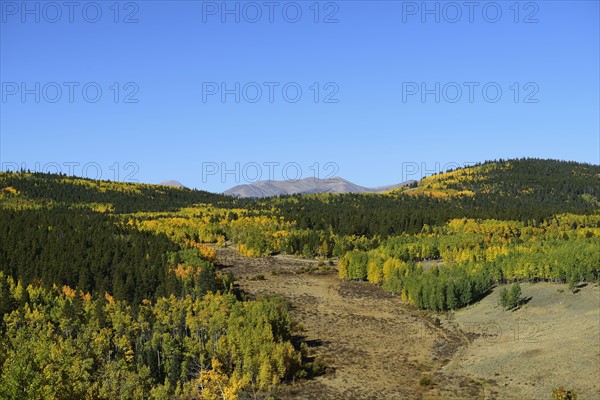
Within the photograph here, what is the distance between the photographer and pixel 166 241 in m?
181

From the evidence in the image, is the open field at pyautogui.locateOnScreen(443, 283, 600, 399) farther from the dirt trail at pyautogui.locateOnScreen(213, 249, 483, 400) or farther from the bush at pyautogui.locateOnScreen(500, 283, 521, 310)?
the dirt trail at pyautogui.locateOnScreen(213, 249, 483, 400)

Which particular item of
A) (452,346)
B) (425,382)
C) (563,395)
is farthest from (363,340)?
(563,395)

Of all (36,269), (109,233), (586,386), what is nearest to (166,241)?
(109,233)

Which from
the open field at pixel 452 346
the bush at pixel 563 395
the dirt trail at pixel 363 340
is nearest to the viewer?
the bush at pixel 563 395

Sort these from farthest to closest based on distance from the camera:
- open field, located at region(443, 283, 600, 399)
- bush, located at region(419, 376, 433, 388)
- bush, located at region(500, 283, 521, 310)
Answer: bush, located at region(500, 283, 521, 310), bush, located at region(419, 376, 433, 388), open field, located at region(443, 283, 600, 399)

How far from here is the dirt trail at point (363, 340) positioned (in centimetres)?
7950

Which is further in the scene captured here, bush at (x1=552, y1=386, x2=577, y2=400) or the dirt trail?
the dirt trail

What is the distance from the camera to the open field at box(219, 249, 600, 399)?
77.8m

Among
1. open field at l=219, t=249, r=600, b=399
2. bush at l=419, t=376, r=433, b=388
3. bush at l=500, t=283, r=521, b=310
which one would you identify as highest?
bush at l=500, t=283, r=521, b=310

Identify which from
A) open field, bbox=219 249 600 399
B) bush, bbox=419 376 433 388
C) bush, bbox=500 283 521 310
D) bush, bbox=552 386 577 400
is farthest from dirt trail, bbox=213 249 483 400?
bush, bbox=500 283 521 310

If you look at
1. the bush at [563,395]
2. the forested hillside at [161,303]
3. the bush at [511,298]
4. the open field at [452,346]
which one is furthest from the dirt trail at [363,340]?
the bush at [511,298]

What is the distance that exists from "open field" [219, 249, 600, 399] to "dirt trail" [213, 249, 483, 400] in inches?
6.9

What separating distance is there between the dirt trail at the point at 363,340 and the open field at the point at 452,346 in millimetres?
176

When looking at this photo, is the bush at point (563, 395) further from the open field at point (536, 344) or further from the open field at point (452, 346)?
the open field at point (452, 346)
